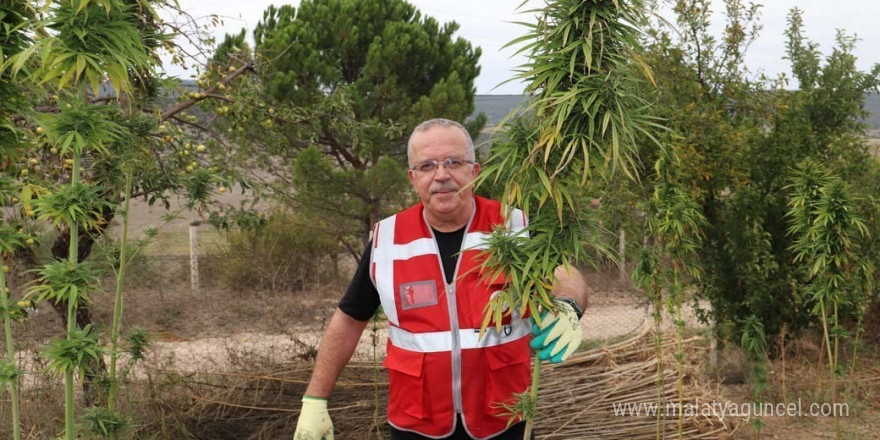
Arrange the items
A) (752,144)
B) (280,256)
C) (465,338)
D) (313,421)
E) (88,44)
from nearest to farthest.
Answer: (88,44), (465,338), (313,421), (752,144), (280,256)

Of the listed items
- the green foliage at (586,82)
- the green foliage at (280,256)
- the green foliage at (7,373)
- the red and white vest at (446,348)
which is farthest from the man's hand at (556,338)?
the green foliage at (280,256)

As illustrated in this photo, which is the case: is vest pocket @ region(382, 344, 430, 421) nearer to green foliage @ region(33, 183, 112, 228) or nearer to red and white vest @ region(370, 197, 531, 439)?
red and white vest @ region(370, 197, 531, 439)

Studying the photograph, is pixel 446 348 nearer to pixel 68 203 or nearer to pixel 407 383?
pixel 407 383

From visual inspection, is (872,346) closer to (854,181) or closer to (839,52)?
(854,181)

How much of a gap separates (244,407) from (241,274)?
28.1 feet

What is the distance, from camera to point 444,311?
3.06m

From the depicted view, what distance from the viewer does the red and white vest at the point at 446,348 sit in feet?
9.89

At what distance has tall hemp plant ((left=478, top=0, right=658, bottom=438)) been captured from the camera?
1.78 metres

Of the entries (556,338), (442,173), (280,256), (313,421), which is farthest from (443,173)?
(280,256)

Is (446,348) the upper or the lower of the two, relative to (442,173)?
lower

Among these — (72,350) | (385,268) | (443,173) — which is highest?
(443,173)

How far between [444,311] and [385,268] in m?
0.34

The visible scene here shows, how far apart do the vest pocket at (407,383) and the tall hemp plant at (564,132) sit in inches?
46.2

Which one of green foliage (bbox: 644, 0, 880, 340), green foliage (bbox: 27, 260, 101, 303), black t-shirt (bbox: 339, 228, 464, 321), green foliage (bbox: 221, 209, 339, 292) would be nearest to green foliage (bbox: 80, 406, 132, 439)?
green foliage (bbox: 27, 260, 101, 303)
